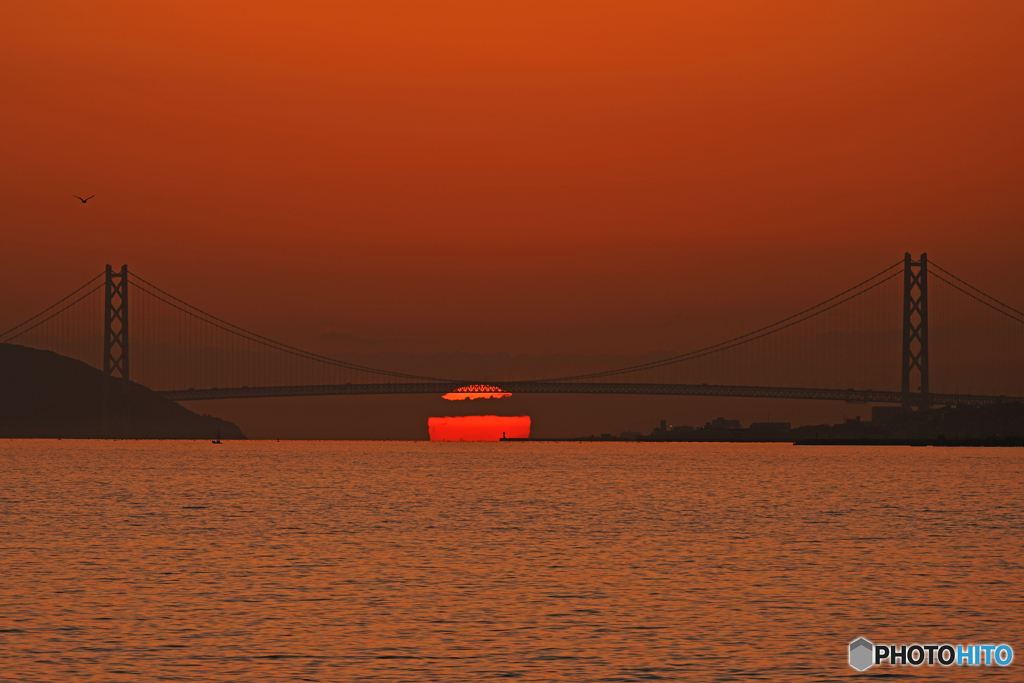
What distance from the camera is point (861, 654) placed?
18.1 m

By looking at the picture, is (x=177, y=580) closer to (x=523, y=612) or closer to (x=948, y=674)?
(x=523, y=612)

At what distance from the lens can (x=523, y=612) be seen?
22047 millimetres

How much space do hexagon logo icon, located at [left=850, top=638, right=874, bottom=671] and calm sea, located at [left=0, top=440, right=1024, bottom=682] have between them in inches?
8.9

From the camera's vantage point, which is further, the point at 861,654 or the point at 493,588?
the point at 493,588

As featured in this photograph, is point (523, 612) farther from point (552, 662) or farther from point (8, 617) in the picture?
point (8, 617)

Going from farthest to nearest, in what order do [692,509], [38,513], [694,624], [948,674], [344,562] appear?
[692,509] → [38,513] → [344,562] → [694,624] → [948,674]

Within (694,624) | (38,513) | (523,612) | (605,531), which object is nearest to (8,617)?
(523,612)

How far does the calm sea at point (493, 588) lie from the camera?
58.1 ft

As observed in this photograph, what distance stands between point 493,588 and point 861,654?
8688mm

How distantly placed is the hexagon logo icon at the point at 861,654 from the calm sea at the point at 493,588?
22 centimetres

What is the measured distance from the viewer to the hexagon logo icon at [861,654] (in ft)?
56.6

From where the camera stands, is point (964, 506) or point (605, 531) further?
point (964, 506)

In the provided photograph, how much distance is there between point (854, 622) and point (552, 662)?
19.8 feet

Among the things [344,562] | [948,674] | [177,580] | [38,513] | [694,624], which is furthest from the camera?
[38,513]
